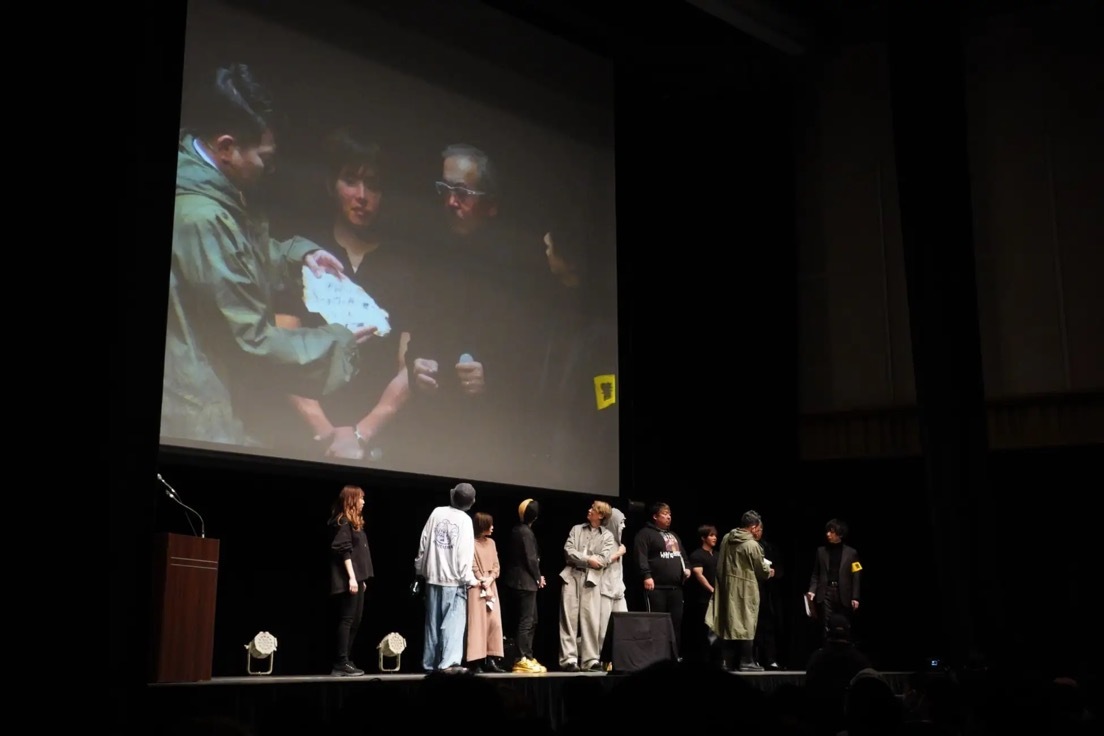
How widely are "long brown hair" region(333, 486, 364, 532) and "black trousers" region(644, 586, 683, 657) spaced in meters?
2.71

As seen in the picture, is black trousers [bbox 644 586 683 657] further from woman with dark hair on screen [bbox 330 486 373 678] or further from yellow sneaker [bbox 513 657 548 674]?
woman with dark hair on screen [bbox 330 486 373 678]

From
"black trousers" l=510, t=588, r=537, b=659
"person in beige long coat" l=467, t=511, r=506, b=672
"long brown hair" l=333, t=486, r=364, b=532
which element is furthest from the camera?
"black trousers" l=510, t=588, r=537, b=659

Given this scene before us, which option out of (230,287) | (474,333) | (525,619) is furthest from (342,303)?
(525,619)

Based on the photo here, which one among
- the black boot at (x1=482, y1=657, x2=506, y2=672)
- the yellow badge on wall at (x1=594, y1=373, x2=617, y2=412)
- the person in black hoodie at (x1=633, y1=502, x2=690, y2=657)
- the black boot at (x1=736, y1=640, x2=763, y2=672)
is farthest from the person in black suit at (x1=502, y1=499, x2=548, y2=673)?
the yellow badge on wall at (x1=594, y1=373, x2=617, y2=412)

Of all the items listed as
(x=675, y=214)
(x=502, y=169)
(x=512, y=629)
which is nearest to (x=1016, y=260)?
(x=675, y=214)

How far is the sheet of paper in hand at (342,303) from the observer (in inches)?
328

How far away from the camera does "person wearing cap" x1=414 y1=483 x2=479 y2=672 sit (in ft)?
25.7

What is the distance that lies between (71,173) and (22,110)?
0.18m

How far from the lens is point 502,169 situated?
9984mm

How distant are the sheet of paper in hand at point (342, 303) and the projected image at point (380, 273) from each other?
12 millimetres

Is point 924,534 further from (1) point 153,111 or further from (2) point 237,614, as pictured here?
(1) point 153,111

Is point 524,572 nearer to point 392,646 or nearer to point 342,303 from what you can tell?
→ point 392,646

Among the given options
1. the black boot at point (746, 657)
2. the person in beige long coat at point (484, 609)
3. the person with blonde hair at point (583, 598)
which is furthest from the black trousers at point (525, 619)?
the black boot at point (746, 657)

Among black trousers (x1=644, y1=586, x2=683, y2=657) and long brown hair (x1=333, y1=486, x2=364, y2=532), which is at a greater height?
long brown hair (x1=333, y1=486, x2=364, y2=532)
